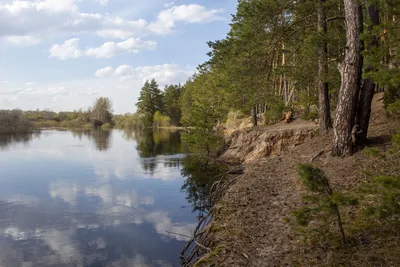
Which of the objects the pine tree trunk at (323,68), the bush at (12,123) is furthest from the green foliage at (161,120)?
the pine tree trunk at (323,68)

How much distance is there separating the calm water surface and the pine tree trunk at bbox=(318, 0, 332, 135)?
618cm

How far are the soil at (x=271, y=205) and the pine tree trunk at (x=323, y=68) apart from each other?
0.73 meters

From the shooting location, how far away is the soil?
5266mm

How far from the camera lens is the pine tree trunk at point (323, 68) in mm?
10648

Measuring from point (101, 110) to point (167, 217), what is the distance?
8452cm

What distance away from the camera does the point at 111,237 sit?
8.78 m

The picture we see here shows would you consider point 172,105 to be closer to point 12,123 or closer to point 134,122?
point 134,122

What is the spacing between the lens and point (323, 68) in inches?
456

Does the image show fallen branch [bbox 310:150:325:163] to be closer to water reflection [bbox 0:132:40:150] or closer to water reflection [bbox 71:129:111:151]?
water reflection [bbox 71:129:111:151]

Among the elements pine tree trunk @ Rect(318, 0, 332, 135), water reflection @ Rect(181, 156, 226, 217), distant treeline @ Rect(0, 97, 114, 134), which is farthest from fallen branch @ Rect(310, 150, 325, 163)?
distant treeline @ Rect(0, 97, 114, 134)

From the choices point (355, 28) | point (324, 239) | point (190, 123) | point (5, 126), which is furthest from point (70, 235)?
point (5, 126)

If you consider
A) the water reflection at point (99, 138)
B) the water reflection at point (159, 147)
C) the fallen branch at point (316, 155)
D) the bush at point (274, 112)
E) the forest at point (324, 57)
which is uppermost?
the forest at point (324, 57)

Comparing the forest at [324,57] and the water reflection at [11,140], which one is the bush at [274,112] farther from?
the water reflection at [11,140]

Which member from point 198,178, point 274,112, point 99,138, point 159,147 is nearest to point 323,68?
point 274,112
